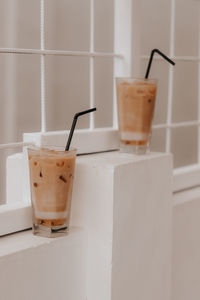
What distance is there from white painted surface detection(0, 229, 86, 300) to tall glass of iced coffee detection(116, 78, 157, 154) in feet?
0.96

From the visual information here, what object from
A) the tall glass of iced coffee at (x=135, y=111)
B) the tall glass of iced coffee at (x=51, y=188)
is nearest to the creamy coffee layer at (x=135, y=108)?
the tall glass of iced coffee at (x=135, y=111)

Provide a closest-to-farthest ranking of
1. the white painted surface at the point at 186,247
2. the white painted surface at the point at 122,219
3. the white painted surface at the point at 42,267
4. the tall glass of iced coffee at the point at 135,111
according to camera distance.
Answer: the white painted surface at the point at 42,267, the white painted surface at the point at 122,219, the tall glass of iced coffee at the point at 135,111, the white painted surface at the point at 186,247

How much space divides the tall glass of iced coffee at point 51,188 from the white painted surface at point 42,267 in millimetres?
31

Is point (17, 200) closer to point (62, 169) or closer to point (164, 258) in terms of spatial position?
point (62, 169)

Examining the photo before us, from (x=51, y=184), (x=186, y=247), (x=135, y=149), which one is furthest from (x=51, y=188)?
(x=186, y=247)

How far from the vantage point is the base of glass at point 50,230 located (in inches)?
47.3

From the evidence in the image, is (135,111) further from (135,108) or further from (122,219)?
(122,219)

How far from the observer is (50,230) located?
3.93 ft

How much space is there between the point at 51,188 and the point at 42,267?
17 centimetres

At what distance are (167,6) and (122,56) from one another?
5.58ft

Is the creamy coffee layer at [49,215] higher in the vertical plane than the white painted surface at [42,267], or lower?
higher

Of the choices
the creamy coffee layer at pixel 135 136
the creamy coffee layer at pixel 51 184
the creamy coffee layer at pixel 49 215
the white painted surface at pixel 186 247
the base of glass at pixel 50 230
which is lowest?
the white painted surface at pixel 186 247

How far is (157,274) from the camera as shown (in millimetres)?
1469

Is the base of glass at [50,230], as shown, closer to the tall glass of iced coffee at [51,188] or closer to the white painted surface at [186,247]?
the tall glass of iced coffee at [51,188]
